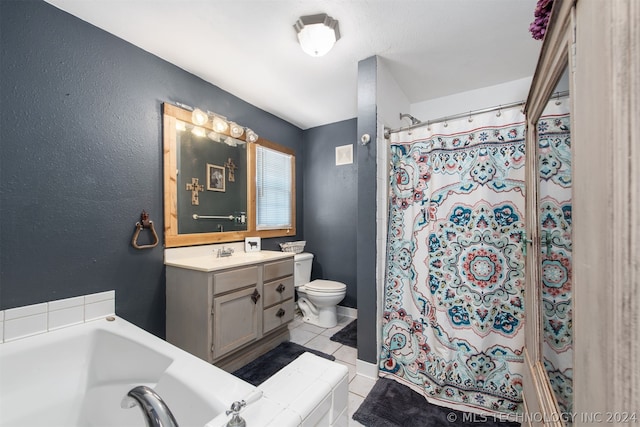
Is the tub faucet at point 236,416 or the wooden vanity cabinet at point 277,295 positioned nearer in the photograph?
the tub faucet at point 236,416

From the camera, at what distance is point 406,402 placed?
151cm

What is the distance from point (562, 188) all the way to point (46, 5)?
8.64 ft

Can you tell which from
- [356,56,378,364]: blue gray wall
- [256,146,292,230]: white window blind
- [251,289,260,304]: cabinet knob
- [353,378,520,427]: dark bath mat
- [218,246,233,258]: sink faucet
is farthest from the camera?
[256,146,292,230]: white window blind

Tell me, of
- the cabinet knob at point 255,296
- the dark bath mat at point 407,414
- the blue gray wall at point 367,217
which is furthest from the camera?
the cabinet knob at point 255,296

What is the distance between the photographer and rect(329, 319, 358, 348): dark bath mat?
7.42 ft

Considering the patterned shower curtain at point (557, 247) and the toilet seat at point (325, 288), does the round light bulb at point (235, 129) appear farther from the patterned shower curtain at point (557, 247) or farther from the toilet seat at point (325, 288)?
the patterned shower curtain at point (557, 247)

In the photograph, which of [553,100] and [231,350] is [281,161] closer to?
[231,350]

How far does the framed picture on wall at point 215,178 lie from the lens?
Result: 2.21 meters

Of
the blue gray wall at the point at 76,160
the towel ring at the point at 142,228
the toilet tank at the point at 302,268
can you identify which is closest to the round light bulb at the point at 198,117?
the blue gray wall at the point at 76,160

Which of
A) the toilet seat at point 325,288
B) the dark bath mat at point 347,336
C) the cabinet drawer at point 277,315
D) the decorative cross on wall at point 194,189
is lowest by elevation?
the dark bath mat at point 347,336

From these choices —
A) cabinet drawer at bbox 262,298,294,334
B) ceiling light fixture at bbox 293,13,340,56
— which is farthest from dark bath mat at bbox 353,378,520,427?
ceiling light fixture at bbox 293,13,340,56

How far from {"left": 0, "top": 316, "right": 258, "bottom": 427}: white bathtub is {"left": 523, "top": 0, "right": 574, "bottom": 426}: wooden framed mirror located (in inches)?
42.1

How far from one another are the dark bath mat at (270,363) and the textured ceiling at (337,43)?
2.42 meters

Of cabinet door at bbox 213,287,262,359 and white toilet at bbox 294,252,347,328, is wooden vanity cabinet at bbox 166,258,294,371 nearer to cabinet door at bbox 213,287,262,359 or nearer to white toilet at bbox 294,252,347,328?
cabinet door at bbox 213,287,262,359
